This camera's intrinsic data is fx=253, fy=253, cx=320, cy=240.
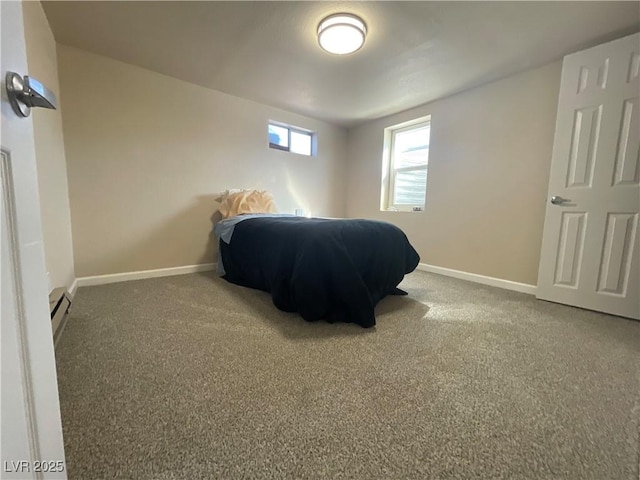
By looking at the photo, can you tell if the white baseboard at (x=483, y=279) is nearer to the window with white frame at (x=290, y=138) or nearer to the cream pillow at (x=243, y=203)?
the cream pillow at (x=243, y=203)

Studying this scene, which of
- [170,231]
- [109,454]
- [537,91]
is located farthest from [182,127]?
[537,91]

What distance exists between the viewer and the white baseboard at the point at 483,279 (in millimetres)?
2487

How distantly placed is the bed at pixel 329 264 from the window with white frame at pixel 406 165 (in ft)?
5.19

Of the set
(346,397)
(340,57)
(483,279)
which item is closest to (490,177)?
(483,279)

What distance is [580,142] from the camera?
6.82 feet

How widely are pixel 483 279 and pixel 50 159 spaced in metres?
4.02

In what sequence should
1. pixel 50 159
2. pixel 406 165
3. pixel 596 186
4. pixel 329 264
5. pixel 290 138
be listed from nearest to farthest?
pixel 329 264 → pixel 50 159 → pixel 596 186 → pixel 406 165 → pixel 290 138

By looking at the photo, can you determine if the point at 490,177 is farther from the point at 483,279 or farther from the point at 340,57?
the point at 340,57

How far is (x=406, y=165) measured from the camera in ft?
12.0

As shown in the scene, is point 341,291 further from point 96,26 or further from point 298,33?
point 96,26

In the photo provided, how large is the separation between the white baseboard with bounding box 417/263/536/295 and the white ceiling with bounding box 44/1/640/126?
2.05 meters

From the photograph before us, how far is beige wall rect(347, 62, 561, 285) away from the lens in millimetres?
2396

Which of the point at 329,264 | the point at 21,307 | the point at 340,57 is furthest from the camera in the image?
the point at 340,57

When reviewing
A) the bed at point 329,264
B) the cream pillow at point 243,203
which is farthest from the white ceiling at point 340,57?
the bed at point 329,264
